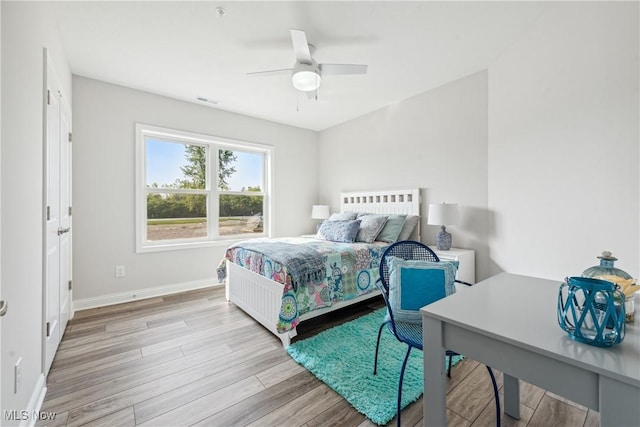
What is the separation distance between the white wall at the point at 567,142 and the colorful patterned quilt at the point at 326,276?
1.40m

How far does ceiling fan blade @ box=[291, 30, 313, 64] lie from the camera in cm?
195

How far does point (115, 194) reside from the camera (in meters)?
3.24

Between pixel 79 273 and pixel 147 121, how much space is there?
197 centimetres

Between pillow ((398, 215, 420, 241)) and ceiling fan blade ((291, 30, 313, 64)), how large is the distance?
2197 mm

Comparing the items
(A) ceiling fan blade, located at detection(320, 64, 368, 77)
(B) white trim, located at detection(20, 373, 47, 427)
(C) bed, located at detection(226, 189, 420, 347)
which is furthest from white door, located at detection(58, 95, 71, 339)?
→ (A) ceiling fan blade, located at detection(320, 64, 368, 77)

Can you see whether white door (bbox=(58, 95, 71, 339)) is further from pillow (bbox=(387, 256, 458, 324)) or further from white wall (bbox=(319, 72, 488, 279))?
white wall (bbox=(319, 72, 488, 279))

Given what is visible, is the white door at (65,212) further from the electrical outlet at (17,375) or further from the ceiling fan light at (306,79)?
the ceiling fan light at (306,79)

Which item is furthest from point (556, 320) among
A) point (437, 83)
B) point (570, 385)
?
point (437, 83)

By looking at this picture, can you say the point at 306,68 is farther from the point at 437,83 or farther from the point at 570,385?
the point at 570,385

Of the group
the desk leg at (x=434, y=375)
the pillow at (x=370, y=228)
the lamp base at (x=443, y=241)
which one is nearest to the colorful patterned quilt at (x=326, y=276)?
the pillow at (x=370, y=228)

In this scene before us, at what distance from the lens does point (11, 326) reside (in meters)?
1.23

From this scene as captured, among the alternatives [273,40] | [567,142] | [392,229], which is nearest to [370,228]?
[392,229]

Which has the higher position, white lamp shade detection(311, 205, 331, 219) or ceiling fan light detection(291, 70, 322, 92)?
ceiling fan light detection(291, 70, 322, 92)

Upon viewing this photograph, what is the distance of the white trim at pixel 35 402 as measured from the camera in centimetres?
139
